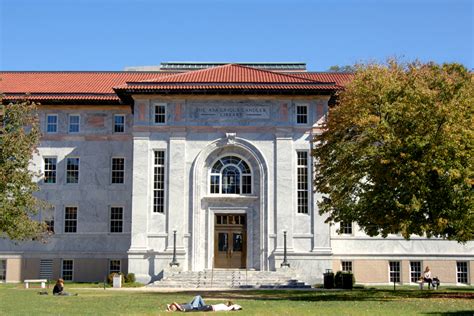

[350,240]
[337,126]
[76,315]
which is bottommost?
[76,315]

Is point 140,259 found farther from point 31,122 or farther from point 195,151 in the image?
point 31,122

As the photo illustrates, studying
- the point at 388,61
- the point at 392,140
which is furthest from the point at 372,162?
the point at 388,61

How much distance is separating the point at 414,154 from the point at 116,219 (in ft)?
73.4

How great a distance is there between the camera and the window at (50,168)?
4338 cm

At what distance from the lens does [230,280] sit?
37.2 meters

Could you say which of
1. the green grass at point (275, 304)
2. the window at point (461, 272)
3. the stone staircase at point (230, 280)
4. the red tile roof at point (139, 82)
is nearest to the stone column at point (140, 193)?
the stone staircase at point (230, 280)

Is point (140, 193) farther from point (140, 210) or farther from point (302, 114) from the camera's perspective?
point (302, 114)

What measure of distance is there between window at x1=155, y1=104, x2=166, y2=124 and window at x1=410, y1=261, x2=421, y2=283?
1731 cm

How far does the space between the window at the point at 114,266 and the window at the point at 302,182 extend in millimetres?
11806

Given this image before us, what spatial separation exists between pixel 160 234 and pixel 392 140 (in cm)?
1751

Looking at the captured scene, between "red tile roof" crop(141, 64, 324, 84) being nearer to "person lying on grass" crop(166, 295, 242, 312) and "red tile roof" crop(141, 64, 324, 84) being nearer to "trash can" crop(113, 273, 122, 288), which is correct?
"trash can" crop(113, 273, 122, 288)

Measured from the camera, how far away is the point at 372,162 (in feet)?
90.3

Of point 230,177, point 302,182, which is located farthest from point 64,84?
point 302,182

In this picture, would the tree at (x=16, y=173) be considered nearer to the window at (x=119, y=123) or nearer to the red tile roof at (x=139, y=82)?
the red tile roof at (x=139, y=82)
